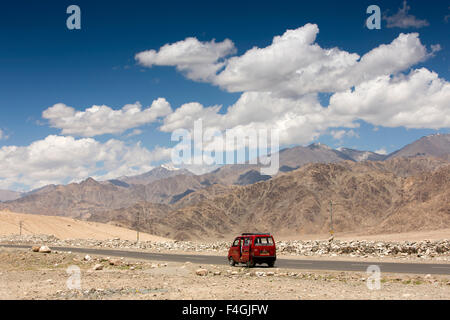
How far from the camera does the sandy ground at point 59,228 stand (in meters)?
97.5

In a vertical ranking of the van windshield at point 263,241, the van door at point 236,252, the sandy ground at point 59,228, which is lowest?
the sandy ground at point 59,228

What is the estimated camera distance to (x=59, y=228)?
4129 inches

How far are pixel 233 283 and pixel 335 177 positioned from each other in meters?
153

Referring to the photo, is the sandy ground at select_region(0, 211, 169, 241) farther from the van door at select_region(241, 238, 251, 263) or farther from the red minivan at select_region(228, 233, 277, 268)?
the red minivan at select_region(228, 233, 277, 268)

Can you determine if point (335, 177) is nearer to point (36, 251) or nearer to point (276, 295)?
point (36, 251)

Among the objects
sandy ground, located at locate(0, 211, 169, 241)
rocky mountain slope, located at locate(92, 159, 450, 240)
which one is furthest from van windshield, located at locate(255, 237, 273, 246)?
rocky mountain slope, located at locate(92, 159, 450, 240)

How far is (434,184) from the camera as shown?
409 feet

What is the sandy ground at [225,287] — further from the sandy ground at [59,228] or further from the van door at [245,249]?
the sandy ground at [59,228]

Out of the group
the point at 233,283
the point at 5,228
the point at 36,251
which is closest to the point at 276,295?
the point at 233,283

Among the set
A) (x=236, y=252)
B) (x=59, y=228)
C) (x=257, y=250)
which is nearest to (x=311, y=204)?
(x=59, y=228)

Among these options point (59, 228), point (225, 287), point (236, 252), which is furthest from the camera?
point (59, 228)

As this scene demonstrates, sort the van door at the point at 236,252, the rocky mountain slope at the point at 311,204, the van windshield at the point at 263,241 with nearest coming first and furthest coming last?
the van windshield at the point at 263,241 → the van door at the point at 236,252 → the rocky mountain slope at the point at 311,204

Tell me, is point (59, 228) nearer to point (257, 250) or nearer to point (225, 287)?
point (257, 250)

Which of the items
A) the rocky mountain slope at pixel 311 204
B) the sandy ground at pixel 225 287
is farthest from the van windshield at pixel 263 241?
the rocky mountain slope at pixel 311 204
